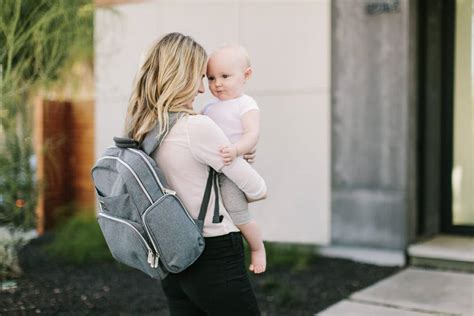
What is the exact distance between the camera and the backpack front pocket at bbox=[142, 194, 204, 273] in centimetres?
223

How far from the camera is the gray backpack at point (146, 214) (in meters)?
2.24

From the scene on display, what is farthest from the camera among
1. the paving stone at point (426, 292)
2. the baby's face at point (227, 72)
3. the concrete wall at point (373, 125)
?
the concrete wall at point (373, 125)

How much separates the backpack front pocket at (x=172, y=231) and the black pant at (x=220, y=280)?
10cm

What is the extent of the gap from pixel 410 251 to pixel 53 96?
4916 millimetres

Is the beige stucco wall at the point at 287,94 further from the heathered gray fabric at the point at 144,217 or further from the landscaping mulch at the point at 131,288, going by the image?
the heathered gray fabric at the point at 144,217

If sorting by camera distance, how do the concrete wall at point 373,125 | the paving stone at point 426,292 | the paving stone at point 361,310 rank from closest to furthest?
the paving stone at point 361,310 < the paving stone at point 426,292 < the concrete wall at point 373,125

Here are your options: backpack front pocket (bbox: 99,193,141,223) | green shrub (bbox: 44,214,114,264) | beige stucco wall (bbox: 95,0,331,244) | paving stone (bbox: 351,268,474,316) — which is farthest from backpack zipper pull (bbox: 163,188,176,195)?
beige stucco wall (bbox: 95,0,331,244)

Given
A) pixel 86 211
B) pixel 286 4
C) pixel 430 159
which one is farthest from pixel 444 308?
pixel 86 211

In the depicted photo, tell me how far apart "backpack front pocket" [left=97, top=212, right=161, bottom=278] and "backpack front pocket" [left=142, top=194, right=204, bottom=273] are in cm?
5

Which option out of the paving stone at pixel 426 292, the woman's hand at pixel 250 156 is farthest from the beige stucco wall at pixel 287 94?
the woman's hand at pixel 250 156

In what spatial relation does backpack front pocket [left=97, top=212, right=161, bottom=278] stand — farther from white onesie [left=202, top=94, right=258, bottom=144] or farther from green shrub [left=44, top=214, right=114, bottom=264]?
green shrub [left=44, top=214, right=114, bottom=264]

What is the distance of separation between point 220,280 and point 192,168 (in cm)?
43

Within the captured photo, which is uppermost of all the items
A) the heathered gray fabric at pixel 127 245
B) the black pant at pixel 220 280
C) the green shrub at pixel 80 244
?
the heathered gray fabric at pixel 127 245

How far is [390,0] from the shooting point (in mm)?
5977
